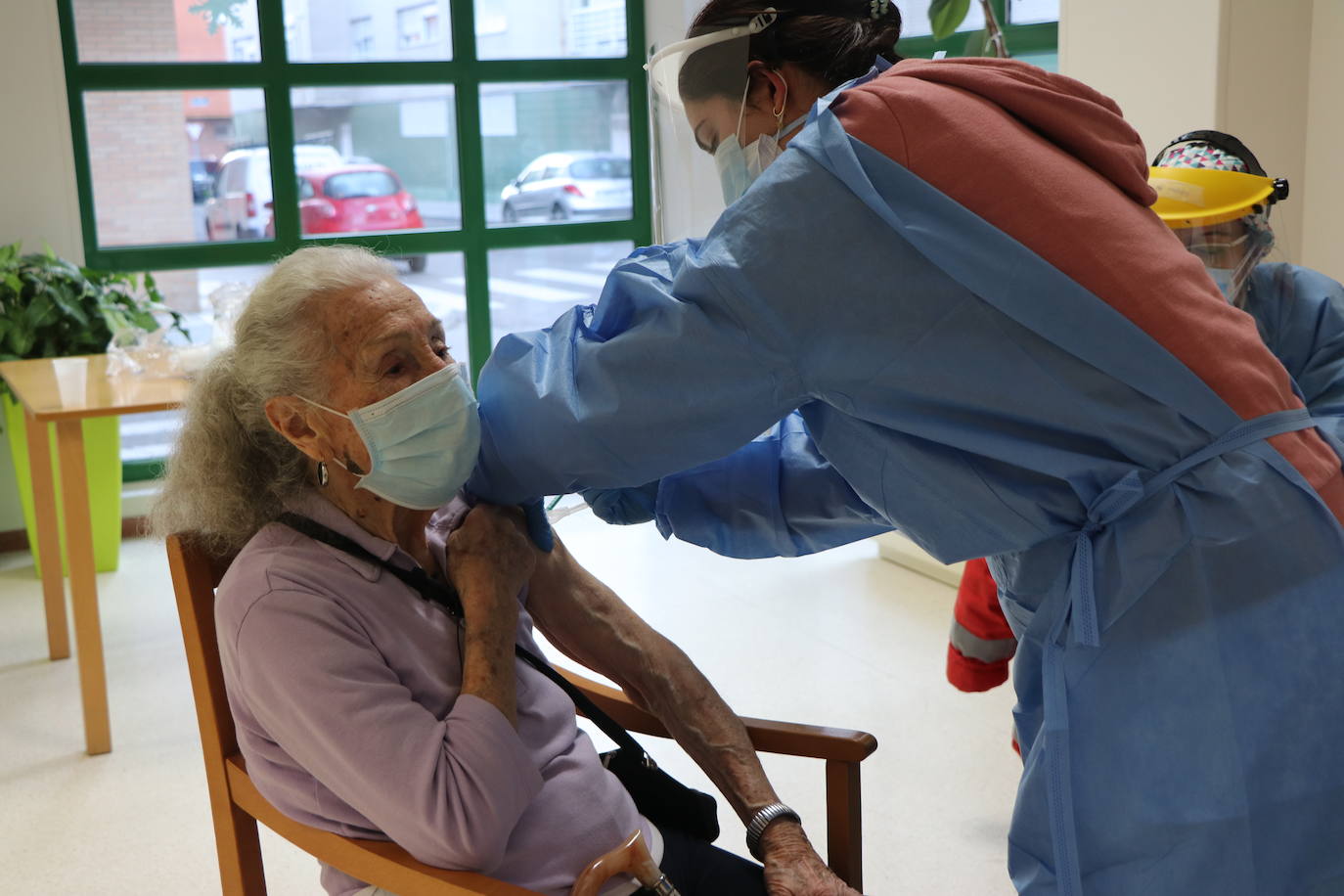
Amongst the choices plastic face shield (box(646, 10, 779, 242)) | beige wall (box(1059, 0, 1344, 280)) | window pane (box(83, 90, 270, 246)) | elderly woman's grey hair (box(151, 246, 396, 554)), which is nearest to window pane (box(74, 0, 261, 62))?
window pane (box(83, 90, 270, 246))

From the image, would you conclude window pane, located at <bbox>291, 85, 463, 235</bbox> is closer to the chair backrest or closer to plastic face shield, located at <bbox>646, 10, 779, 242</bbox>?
plastic face shield, located at <bbox>646, 10, 779, 242</bbox>

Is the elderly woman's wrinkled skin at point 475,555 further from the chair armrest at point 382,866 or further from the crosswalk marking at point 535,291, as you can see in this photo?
the crosswalk marking at point 535,291

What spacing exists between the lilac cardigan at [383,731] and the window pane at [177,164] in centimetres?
Answer: 423

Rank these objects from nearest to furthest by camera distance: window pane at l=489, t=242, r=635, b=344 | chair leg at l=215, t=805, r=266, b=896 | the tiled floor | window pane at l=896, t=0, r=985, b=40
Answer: chair leg at l=215, t=805, r=266, b=896
the tiled floor
window pane at l=896, t=0, r=985, b=40
window pane at l=489, t=242, r=635, b=344

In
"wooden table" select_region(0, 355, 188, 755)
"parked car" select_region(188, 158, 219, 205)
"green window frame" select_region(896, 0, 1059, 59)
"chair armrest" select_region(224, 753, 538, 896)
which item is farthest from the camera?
"parked car" select_region(188, 158, 219, 205)

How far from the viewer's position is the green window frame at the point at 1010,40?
3.74 metres

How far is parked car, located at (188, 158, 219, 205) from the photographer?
5203mm

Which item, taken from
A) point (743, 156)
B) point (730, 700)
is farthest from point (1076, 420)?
point (730, 700)

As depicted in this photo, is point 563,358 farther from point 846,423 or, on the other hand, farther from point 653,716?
point 653,716

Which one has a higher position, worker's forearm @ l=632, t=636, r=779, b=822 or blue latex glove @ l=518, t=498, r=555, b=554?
blue latex glove @ l=518, t=498, r=555, b=554

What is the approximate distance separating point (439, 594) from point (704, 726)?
1.40 feet

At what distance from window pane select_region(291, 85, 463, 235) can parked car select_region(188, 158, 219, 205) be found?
364mm

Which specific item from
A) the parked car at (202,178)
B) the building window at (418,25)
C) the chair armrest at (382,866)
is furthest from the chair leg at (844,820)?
the building window at (418,25)

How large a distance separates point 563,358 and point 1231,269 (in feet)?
3.41
